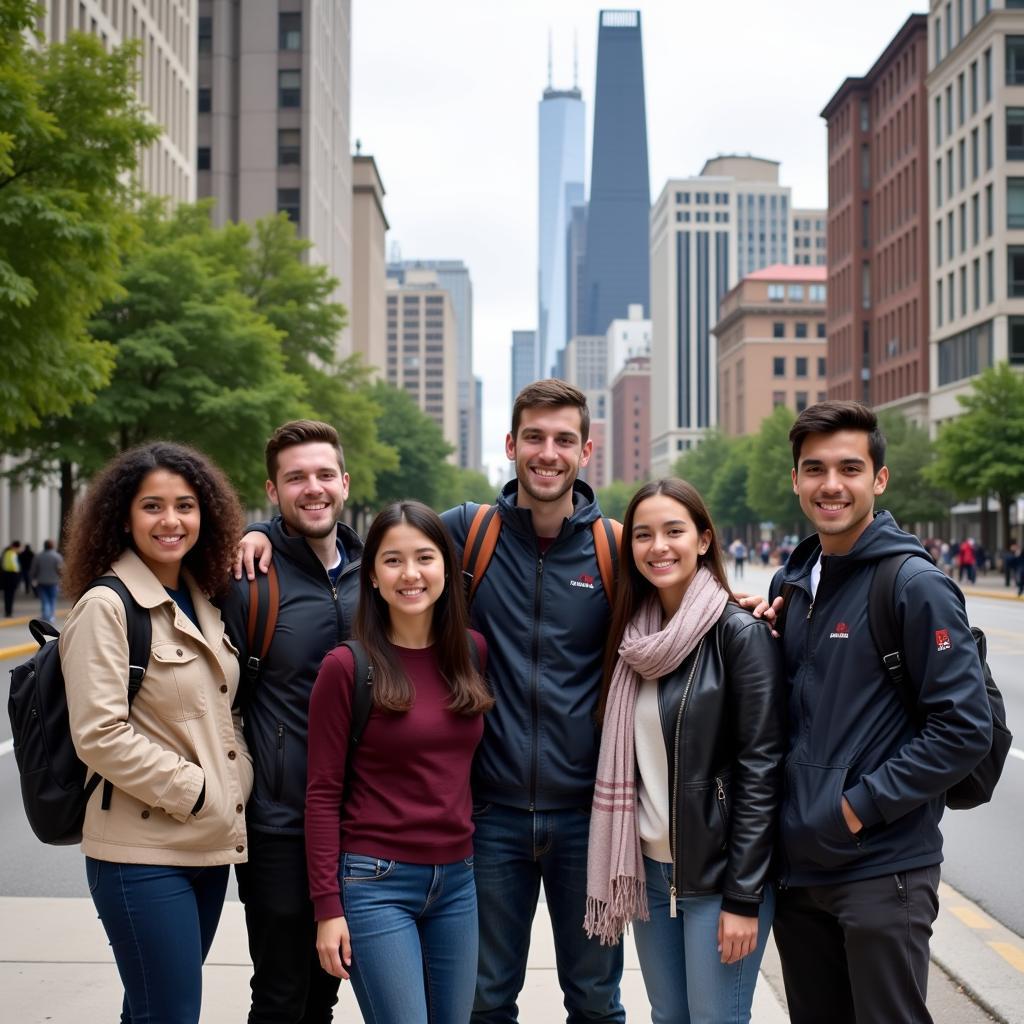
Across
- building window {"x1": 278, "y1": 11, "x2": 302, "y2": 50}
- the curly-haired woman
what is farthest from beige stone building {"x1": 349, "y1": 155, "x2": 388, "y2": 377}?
the curly-haired woman

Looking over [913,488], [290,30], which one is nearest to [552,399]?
[913,488]

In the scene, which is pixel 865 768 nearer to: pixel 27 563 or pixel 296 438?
pixel 296 438

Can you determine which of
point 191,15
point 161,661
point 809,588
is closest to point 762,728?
point 809,588

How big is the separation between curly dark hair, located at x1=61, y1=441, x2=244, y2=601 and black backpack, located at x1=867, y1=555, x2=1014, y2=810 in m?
1.98

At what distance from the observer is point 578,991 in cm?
408

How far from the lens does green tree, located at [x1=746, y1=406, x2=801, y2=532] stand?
8138 cm

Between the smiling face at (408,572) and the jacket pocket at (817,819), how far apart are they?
3.89 ft

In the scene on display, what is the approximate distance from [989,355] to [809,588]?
66337mm

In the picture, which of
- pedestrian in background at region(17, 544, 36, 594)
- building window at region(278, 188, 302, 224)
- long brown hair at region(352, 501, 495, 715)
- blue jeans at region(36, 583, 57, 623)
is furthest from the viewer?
building window at region(278, 188, 302, 224)

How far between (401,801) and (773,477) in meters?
80.8

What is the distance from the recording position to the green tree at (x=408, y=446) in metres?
78.4

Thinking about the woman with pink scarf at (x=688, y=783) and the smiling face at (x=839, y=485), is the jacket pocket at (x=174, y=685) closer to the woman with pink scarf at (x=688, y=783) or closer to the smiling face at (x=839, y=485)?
the woman with pink scarf at (x=688, y=783)

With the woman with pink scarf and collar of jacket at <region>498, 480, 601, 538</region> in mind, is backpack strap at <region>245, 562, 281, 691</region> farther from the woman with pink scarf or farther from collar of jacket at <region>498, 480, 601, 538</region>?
the woman with pink scarf

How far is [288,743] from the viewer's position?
3836 millimetres
